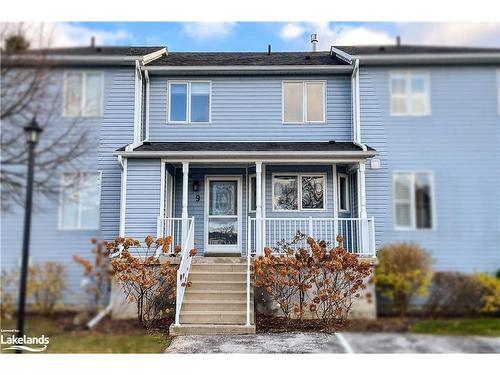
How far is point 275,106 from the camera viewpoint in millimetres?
8180

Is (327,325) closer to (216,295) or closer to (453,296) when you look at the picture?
(216,295)

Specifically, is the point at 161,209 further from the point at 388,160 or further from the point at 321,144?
the point at 388,160

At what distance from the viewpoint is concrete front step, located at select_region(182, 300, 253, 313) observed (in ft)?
20.7

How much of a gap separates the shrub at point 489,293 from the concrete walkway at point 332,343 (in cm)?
38

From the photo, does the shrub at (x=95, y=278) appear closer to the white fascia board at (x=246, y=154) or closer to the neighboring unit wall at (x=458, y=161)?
the white fascia board at (x=246, y=154)

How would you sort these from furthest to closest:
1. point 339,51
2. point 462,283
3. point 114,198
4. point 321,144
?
point 321,144, point 339,51, point 114,198, point 462,283

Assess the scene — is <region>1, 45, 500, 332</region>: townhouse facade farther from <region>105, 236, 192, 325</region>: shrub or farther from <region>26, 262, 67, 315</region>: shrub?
<region>105, 236, 192, 325</region>: shrub

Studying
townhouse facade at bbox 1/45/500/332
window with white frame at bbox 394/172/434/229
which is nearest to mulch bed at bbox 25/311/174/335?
townhouse facade at bbox 1/45/500/332

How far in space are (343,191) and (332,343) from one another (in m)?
3.53

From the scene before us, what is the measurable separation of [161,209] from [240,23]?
3292mm

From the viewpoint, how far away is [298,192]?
8266mm

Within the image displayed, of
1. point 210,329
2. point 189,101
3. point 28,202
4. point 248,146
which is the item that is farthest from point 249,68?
point 28,202

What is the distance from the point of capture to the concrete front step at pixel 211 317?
612cm
